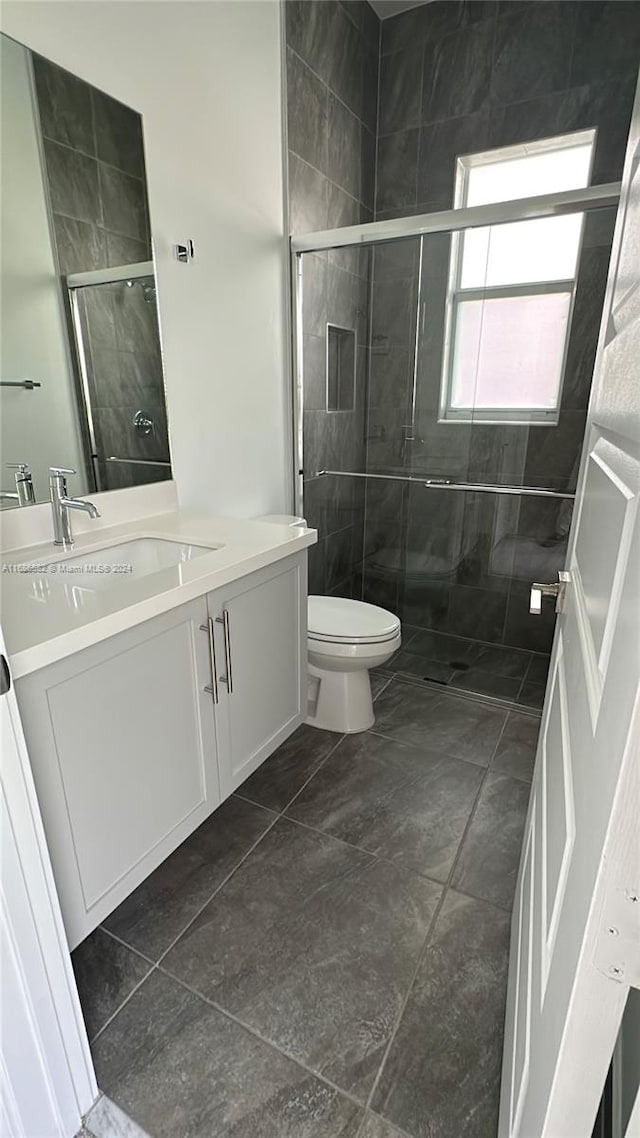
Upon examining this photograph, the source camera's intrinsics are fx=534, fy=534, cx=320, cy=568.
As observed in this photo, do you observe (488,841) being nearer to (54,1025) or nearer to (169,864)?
(169,864)

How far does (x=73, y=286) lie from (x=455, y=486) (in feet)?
6.06

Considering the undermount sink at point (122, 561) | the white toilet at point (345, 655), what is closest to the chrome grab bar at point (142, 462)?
the undermount sink at point (122, 561)

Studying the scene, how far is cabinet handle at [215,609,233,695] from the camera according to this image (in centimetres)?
134

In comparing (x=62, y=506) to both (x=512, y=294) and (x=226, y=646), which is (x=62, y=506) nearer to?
(x=226, y=646)

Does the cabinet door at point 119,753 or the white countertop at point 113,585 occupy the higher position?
the white countertop at point 113,585

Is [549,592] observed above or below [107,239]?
below

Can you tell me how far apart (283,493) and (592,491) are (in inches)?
69.1

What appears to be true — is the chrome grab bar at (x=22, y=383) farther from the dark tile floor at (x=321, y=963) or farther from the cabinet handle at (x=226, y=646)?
the dark tile floor at (x=321, y=963)

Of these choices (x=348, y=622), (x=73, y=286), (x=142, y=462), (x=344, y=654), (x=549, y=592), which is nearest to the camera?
(x=549, y=592)

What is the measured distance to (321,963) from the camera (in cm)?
125

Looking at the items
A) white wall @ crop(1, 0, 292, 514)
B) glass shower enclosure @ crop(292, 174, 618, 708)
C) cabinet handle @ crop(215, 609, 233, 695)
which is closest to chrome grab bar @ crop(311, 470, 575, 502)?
glass shower enclosure @ crop(292, 174, 618, 708)

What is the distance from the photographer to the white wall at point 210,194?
142cm

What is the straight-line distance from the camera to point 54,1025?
882 millimetres

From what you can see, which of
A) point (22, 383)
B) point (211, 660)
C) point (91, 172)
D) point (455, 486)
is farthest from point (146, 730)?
point (455, 486)
